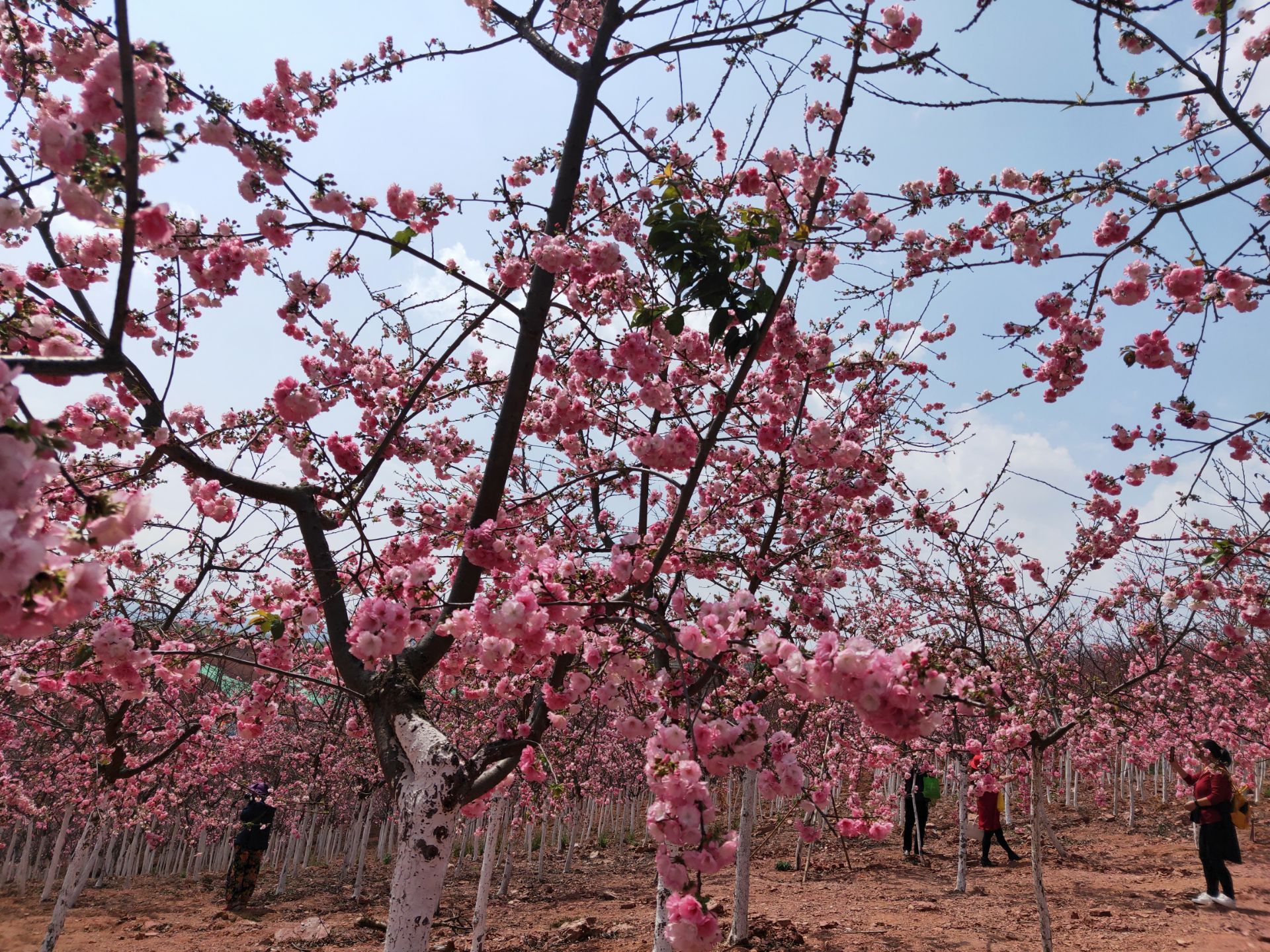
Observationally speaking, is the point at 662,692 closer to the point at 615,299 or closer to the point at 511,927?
the point at 615,299

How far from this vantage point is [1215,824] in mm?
8062

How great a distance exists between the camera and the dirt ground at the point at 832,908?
777cm

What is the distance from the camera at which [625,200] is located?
482 cm

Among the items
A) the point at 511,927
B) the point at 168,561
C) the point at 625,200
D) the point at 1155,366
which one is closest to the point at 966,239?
the point at 1155,366

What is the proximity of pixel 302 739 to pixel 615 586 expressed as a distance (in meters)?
15.5

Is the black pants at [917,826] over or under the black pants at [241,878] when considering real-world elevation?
over

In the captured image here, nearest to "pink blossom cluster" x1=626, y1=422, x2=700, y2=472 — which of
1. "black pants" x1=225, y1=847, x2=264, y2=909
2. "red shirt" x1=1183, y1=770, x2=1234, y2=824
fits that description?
"red shirt" x1=1183, y1=770, x2=1234, y2=824

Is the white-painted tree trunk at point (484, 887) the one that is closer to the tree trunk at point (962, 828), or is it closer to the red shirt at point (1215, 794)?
the tree trunk at point (962, 828)

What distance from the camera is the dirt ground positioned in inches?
306

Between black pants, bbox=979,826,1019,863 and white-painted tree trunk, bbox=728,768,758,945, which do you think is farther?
black pants, bbox=979,826,1019,863

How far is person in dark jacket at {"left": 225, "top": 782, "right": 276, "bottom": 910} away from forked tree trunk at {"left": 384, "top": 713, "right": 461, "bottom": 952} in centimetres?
1166

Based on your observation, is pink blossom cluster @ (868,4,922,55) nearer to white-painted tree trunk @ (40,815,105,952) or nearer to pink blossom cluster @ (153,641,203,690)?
pink blossom cluster @ (153,641,203,690)

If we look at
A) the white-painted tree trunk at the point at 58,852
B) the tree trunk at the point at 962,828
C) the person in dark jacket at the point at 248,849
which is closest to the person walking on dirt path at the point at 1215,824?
the tree trunk at the point at 962,828

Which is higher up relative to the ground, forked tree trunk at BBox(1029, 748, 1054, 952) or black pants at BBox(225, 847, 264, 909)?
forked tree trunk at BBox(1029, 748, 1054, 952)
